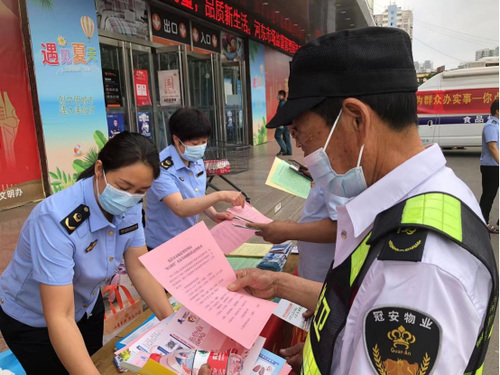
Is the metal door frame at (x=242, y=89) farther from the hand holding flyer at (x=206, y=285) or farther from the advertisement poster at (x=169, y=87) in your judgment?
the hand holding flyer at (x=206, y=285)

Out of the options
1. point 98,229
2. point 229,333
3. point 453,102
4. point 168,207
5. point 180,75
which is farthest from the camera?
point 453,102

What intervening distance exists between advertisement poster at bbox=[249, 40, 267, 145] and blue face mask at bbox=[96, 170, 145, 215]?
35.6 feet

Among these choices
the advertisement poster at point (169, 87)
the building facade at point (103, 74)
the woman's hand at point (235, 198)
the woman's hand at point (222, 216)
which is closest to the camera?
the woman's hand at point (222, 216)

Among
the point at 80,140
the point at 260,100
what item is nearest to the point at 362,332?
the point at 80,140

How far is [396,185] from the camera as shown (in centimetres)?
71

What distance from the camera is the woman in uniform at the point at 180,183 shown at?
2145 mm

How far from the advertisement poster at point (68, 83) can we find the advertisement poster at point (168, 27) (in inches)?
72.7

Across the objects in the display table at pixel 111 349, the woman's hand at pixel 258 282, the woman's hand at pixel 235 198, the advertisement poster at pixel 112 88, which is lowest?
the display table at pixel 111 349

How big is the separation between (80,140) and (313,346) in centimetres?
543

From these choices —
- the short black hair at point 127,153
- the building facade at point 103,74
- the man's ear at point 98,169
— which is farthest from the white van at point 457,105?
the man's ear at point 98,169

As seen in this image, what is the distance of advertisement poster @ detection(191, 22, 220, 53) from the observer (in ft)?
28.7

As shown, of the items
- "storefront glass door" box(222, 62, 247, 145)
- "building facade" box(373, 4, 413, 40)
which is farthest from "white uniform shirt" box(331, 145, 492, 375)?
"building facade" box(373, 4, 413, 40)

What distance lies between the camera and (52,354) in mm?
1430

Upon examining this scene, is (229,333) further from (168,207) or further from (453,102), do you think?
(453,102)
